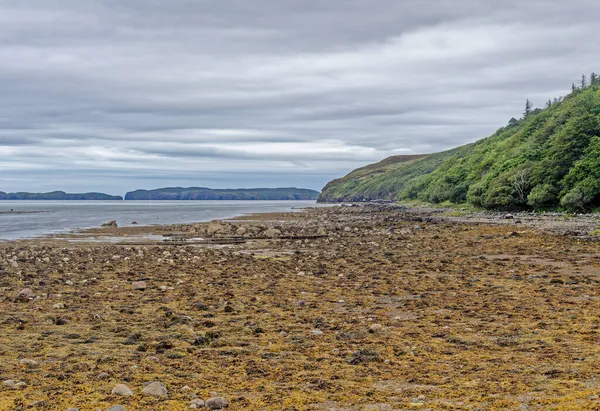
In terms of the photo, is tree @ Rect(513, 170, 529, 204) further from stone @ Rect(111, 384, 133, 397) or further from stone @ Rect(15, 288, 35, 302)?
stone @ Rect(111, 384, 133, 397)

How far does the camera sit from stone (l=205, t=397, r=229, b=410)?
22.0 feet

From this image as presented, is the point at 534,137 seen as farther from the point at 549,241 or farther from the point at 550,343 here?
the point at 550,343

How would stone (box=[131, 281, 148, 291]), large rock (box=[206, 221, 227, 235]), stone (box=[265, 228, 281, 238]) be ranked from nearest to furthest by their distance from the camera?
1. stone (box=[131, 281, 148, 291])
2. stone (box=[265, 228, 281, 238])
3. large rock (box=[206, 221, 227, 235])

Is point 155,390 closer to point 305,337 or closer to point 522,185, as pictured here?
point 305,337

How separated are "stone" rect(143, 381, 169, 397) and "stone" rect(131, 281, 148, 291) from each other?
31.0ft

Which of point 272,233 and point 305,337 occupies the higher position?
point 272,233

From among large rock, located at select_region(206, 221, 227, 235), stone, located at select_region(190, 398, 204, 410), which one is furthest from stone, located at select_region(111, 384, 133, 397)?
large rock, located at select_region(206, 221, 227, 235)

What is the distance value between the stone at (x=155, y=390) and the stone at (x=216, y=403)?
2.35 feet

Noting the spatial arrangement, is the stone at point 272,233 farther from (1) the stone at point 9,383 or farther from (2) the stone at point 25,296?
(1) the stone at point 9,383

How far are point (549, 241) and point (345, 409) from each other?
25.5 metres

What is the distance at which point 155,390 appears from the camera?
7.20 m

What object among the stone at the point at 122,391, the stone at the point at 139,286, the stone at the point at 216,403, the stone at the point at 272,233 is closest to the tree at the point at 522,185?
the stone at the point at 272,233

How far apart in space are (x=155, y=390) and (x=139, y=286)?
389 inches

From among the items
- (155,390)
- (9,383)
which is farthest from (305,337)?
(9,383)
